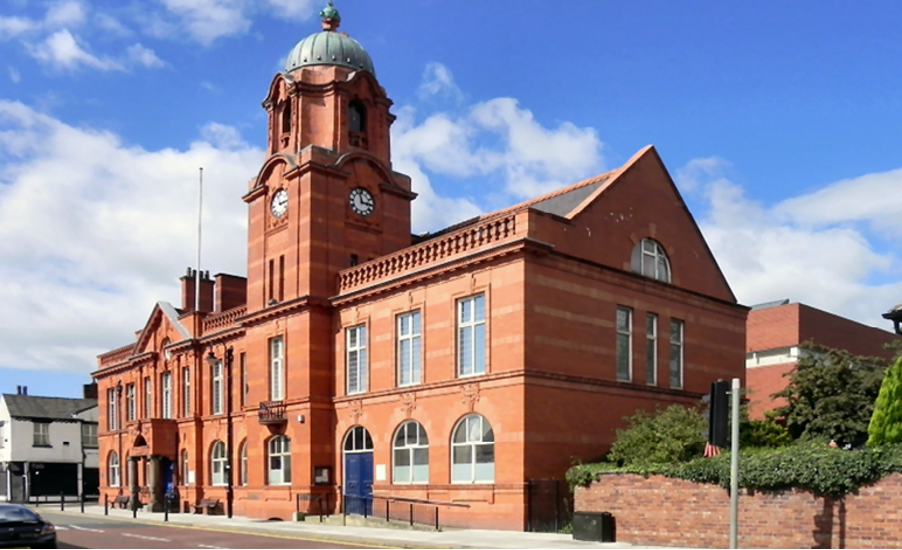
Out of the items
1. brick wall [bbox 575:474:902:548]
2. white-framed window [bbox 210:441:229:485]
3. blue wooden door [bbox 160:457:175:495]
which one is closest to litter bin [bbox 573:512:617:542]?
brick wall [bbox 575:474:902:548]

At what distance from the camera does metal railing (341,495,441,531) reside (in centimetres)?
2947

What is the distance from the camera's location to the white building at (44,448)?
70.8 m

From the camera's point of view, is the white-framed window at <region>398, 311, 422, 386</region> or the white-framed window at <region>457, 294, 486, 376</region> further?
the white-framed window at <region>398, 311, 422, 386</region>

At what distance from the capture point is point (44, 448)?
72.3 m

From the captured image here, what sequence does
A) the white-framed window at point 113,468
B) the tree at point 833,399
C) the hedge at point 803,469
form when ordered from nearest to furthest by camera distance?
the hedge at point 803,469, the tree at point 833,399, the white-framed window at point 113,468

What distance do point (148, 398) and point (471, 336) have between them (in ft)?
90.9

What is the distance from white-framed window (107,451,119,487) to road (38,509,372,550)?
19.9 metres

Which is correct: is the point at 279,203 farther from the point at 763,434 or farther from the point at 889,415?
the point at 889,415

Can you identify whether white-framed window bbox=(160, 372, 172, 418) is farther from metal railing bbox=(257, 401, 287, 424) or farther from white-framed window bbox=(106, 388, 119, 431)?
metal railing bbox=(257, 401, 287, 424)

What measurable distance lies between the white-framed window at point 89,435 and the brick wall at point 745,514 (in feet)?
192

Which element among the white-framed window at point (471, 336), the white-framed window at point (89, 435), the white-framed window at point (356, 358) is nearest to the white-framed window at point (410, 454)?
the white-framed window at point (471, 336)

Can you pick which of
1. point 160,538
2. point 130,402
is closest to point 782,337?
point 160,538

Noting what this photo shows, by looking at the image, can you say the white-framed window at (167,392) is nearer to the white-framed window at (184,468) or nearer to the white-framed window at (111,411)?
the white-framed window at (184,468)

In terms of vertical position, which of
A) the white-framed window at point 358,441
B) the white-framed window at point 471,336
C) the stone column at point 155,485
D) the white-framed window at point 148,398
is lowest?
the stone column at point 155,485
